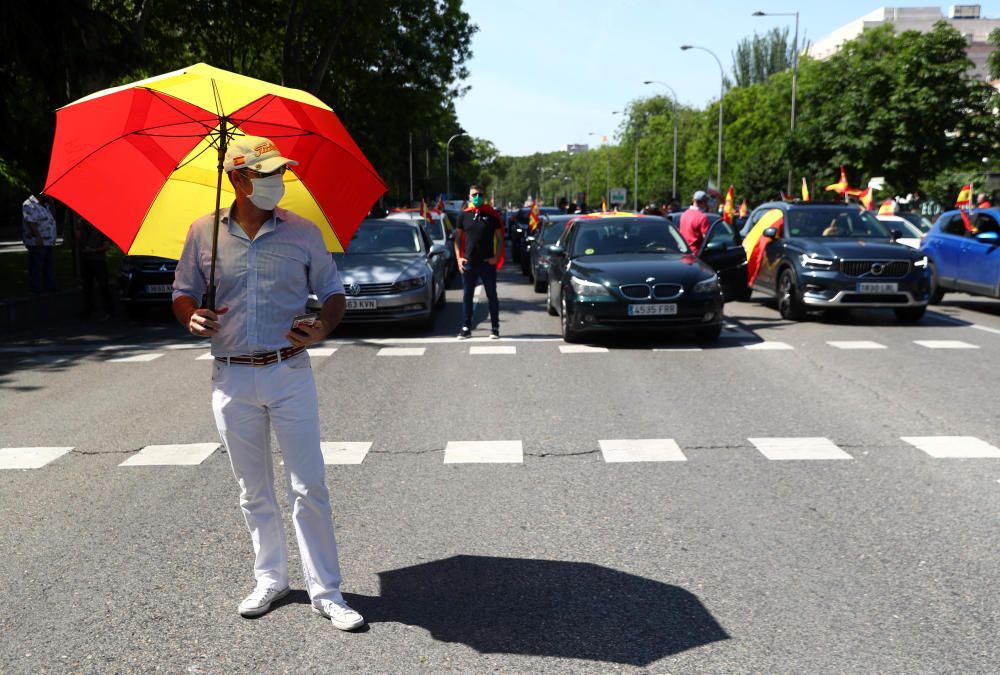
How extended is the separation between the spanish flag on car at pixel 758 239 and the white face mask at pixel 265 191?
13.1 meters

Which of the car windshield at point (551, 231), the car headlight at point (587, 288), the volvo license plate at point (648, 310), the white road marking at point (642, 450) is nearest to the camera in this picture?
the white road marking at point (642, 450)

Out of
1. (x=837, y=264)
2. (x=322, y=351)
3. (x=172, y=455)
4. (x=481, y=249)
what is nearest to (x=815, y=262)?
(x=837, y=264)

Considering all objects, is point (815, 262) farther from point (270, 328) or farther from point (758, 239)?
point (270, 328)

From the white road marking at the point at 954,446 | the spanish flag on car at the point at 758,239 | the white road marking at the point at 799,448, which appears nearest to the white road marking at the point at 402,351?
the white road marking at the point at 799,448

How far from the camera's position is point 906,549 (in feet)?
16.1

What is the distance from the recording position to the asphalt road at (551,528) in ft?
12.7

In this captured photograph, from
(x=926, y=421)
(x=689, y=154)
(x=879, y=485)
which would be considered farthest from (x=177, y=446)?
(x=689, y=154)

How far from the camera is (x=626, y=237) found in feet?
46.5

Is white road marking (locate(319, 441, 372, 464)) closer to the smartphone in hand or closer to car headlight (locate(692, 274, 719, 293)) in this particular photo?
the smartphone in hand

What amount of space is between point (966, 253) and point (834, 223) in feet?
7.44

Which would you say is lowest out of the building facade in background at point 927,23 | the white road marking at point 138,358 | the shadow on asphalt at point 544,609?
the white road marking at point 138,358

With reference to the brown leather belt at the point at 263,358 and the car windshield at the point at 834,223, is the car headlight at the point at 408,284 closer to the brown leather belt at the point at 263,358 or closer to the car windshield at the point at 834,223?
the car windshield at the point at 834,223

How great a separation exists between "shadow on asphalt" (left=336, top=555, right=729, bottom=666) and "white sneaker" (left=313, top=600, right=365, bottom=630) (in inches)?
5.1

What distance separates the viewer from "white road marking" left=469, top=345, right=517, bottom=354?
1221cm
